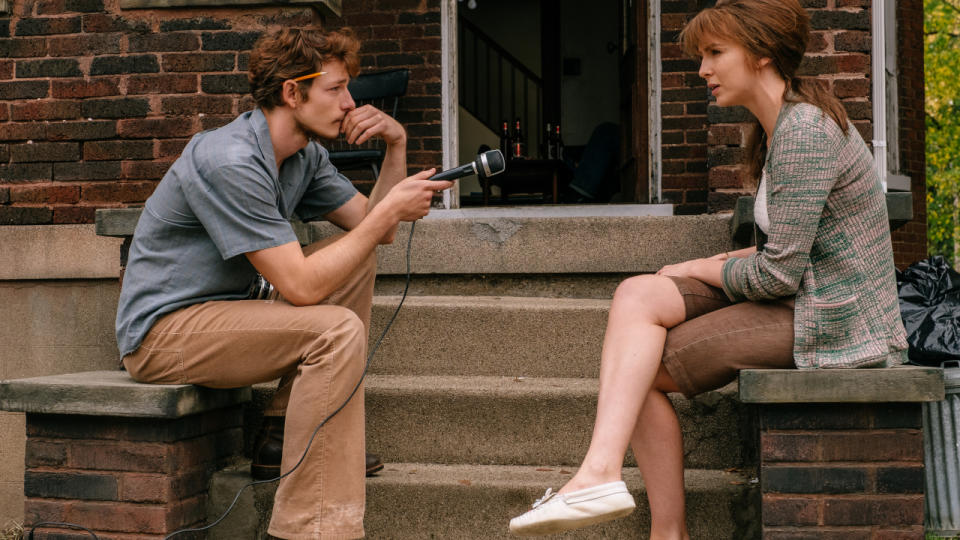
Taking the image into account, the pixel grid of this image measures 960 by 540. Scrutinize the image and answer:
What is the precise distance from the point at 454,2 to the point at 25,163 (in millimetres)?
2699

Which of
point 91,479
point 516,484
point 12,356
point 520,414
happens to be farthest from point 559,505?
point 12,356

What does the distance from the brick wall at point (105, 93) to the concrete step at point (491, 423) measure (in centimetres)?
153

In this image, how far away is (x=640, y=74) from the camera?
536cm

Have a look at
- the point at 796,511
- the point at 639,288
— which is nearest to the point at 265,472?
the point at 639,288

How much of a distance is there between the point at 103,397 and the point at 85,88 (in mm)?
1914

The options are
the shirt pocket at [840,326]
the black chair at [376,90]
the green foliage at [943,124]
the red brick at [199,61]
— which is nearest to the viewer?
the shirt pocket at [840,326]

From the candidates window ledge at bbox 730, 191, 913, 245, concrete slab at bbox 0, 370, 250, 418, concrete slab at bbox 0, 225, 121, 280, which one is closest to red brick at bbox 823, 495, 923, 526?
window ledge at bbox 730, 191, 913, 245

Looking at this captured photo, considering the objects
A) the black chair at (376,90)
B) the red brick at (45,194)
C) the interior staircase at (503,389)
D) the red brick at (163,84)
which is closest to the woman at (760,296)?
the interior staircase at (503,389)

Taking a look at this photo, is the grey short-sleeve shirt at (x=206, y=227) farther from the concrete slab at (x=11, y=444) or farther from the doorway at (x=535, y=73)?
the doorway at (x=535, y=73)

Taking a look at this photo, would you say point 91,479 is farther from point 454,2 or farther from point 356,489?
point 454,2

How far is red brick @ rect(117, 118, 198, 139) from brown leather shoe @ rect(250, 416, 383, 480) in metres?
1.60

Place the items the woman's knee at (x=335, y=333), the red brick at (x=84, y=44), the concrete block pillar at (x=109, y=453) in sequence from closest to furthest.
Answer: the woman's knee at (x=335, y=333) < the concrete block pillar at (x=109, y=453) < the red brick at (x=84, y=44)

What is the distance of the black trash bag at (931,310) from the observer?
2936 mm

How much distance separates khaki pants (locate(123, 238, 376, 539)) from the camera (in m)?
2.23
